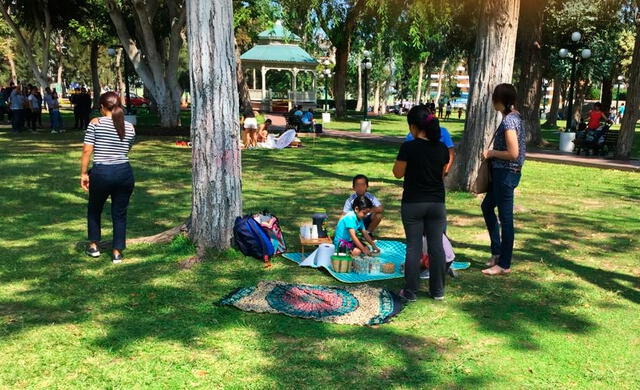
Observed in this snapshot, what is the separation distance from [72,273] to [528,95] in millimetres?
17225

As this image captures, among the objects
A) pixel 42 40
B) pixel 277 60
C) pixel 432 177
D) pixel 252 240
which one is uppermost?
pixel 277 60

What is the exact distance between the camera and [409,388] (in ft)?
11.1

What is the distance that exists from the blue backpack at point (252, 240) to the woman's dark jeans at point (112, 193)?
121 cm

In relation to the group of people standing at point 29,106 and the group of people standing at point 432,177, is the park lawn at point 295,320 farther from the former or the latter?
the group of people standing at point 29,106

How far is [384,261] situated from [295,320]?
1672 millimetres

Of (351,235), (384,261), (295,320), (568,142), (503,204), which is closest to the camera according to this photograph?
(295,320)

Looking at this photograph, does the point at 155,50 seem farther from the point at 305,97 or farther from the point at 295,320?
the point at 305,97

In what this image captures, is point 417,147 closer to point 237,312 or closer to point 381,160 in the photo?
point 237,312

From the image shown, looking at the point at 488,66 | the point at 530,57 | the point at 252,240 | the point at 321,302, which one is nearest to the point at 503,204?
the point at 321,302

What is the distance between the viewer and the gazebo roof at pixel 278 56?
38075 millimetres

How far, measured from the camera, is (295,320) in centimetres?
442

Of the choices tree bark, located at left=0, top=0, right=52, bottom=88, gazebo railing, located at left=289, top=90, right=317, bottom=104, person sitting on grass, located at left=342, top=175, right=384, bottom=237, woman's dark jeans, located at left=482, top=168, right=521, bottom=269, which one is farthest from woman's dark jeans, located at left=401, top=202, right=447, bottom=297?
gazebo railing, located at left=289, top=90, right=317, bottom=104

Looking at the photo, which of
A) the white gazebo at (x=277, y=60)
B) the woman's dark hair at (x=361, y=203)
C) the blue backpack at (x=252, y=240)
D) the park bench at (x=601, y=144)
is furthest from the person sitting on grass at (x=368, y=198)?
the white gazebo at (x=277, y=60)

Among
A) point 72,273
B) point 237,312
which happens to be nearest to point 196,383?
point 237,312
